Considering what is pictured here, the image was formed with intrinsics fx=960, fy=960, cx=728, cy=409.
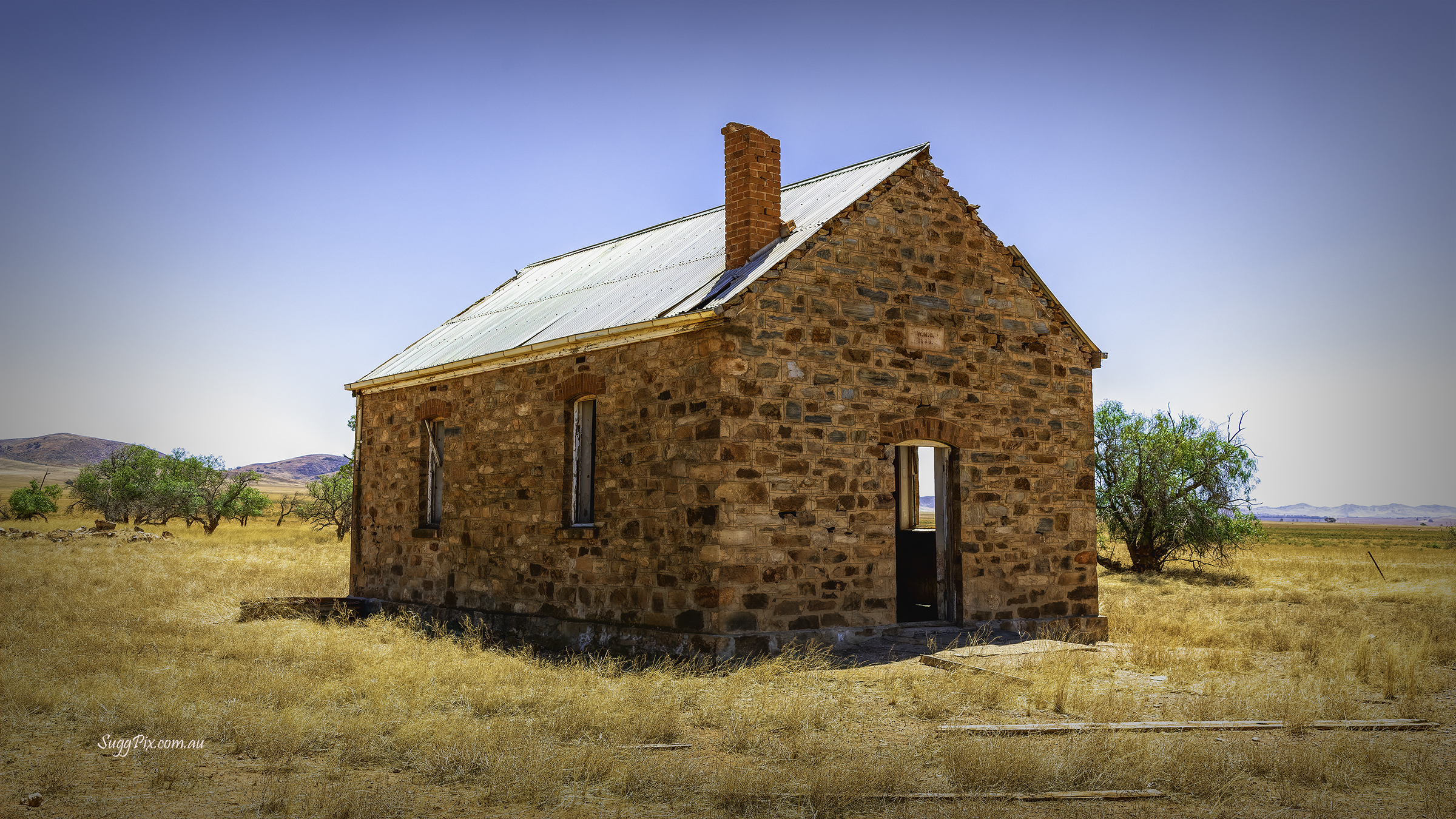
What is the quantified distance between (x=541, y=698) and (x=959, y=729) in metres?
3.44

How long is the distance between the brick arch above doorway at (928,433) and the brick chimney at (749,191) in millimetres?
2643

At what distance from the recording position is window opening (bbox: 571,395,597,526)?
39.3 ft

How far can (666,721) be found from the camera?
7082 millimetres

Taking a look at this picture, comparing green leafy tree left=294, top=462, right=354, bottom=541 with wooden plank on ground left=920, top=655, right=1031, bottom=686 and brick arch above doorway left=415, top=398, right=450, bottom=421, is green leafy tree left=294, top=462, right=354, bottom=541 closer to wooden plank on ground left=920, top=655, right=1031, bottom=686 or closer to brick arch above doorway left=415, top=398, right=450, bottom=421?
brick arch above doorway left=415, top=398, right=450, bottom=421

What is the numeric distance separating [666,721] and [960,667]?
3315 millimetres

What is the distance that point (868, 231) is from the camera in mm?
11297

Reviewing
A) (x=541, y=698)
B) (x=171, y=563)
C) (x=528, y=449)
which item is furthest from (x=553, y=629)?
(x=171, y=563)

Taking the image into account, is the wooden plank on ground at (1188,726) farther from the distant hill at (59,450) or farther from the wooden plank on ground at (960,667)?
the distant hill at (59,450)

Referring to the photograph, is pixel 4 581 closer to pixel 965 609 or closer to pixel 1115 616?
pixel 965 609

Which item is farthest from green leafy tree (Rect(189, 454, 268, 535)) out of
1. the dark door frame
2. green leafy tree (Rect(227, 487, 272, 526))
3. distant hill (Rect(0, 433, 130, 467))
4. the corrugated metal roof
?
distant hill (Rect(0, 433, 130, 467))

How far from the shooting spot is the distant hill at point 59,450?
6432 inches

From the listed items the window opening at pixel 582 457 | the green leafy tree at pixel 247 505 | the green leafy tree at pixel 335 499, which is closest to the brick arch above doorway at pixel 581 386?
the window opening at pixel 582 457

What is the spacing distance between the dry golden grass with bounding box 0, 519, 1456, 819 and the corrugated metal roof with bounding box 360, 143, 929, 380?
4135 mm

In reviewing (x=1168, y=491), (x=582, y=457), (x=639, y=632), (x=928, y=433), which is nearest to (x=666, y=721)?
(x=639, y=632)
